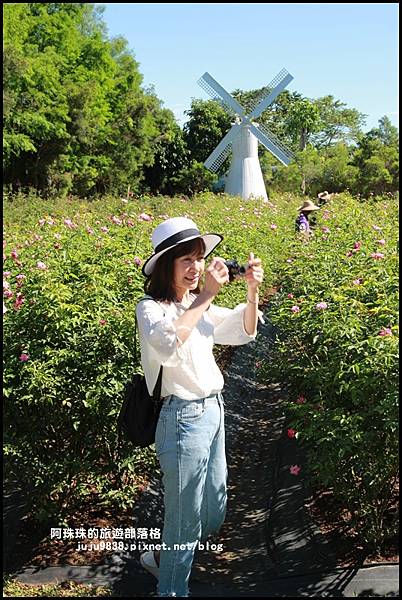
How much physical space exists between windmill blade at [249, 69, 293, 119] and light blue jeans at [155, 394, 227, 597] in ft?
77.3

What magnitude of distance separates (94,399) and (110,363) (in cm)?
19

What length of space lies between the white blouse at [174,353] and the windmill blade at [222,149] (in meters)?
23.7

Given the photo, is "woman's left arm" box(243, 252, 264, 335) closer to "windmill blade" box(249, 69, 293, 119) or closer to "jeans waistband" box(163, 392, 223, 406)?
"jeans waistband" box(163, 392, 223, 406)

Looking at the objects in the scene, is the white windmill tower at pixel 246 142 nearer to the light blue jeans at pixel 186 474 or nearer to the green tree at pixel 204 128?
the green tree at pixel 204 128

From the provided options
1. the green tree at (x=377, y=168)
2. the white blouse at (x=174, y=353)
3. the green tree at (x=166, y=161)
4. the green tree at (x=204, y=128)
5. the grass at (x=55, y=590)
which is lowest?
the grass at (x=55, y=590)

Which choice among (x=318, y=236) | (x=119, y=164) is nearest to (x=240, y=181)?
(x=119, y=164)

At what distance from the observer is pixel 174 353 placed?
2080mm

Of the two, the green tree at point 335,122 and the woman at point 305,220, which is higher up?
the green tree at point 335,122

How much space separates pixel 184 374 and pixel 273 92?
24211 millimetres

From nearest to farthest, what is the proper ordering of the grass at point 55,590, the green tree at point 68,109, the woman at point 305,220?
the grass at point 55,590 → the woman at point 305,220 → the green tree at point 68,109

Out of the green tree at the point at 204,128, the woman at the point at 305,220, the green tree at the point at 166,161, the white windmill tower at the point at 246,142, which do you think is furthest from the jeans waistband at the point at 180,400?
the green tree at the point at 204,128

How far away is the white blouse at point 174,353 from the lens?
6.84 feet

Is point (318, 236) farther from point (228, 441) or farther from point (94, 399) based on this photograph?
point (94, 399)

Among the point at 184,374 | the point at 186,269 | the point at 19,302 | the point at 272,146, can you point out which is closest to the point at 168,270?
the point at 186,269
